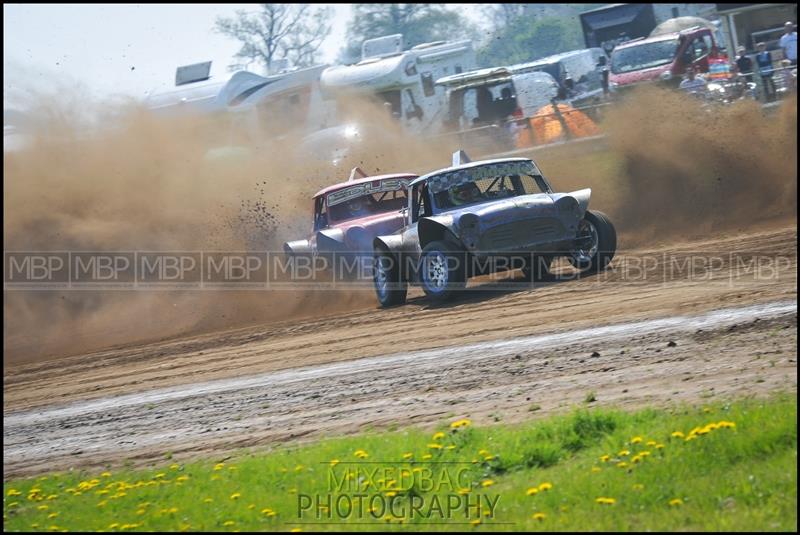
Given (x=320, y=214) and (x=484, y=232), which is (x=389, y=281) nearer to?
(x=484, y=232)

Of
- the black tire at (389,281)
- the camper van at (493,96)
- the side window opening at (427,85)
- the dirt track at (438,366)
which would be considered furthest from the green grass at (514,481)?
the side window opening at (427,85)

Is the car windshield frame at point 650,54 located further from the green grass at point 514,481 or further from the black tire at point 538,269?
the green grass at point 514,481

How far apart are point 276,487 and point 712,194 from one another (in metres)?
11.4

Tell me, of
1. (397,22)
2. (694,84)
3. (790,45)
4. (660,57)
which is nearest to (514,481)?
(694,84)

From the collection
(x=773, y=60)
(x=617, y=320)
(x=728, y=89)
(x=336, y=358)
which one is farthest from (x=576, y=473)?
(x=773, y=60)

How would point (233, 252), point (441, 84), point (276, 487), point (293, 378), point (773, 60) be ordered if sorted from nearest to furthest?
point (276, 487) → point (293, 378) → point (233, 252) → point (773, 60) → point (441, 84)

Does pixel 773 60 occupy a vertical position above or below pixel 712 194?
above

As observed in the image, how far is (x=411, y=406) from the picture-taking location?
812 cm

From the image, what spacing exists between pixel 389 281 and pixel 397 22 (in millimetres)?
35741

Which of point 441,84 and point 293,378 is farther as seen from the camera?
point 441,84

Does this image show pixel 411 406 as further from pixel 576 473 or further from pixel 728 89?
pixel 728 89

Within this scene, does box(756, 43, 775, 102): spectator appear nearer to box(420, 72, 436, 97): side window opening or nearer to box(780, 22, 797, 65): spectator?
box(780, 22, 797, 65): spectator

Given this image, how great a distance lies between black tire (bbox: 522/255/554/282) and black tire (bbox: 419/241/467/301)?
0.91 m

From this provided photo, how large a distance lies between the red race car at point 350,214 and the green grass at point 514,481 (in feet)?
23.3
